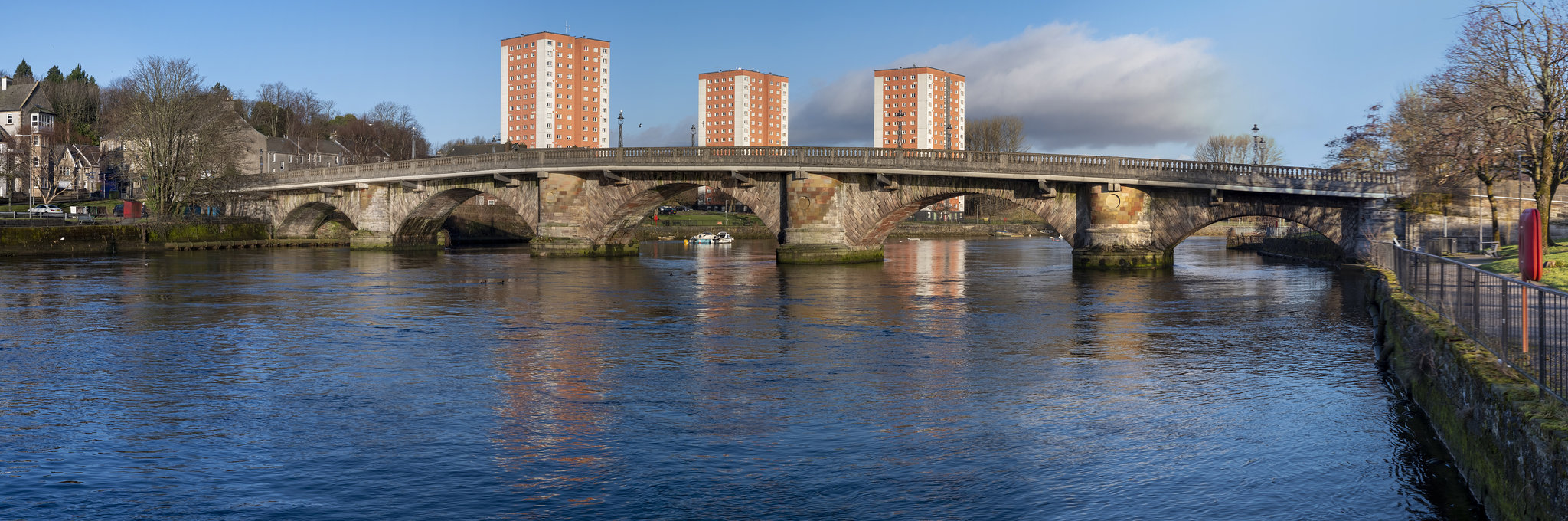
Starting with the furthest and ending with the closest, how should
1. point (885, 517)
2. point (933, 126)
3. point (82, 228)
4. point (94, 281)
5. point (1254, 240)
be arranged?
point (933, 126) < point (1254, 240) < point (82, 228) < point (94, 281) < point (885, 517)

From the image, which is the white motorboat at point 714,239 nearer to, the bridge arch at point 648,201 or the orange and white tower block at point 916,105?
the bridge arch at point 648,201

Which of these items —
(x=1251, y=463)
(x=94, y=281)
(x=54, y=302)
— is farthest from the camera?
(x=94, y=281)

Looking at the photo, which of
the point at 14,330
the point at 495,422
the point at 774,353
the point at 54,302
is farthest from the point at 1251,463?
the point at 54,302

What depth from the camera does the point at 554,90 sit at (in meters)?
166

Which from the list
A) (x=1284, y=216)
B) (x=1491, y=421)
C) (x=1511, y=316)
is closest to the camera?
(x=1491, y=421)

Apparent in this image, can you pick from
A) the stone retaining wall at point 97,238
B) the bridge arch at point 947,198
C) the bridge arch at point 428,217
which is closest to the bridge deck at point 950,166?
the bridge arch at point 947,198

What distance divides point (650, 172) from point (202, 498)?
43515 mm

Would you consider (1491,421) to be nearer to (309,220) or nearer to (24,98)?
(309,220)

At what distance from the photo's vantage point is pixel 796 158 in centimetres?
4772

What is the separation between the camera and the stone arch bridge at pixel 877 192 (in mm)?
40750

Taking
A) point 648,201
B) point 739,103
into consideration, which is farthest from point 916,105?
point 648,201

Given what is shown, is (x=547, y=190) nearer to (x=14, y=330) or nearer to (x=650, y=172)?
(x=650, y=172)

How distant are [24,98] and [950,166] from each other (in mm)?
105386

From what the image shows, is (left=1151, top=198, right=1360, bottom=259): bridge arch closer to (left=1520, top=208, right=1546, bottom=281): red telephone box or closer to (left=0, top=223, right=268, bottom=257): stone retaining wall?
(left=1520, top=208, right=1546, bottom=281): red telephone box
